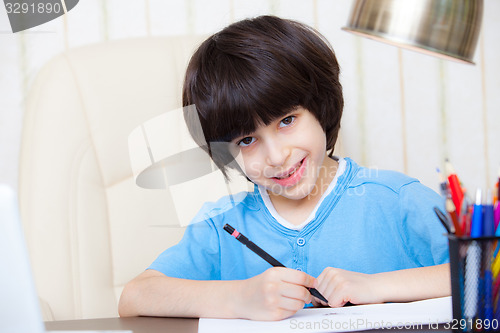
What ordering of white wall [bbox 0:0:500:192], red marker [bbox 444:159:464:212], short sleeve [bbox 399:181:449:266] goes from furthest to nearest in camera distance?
white wall [bbox 0:0:500:192], short sleeve [bbox 399:181:449:266], red marker [bbox 444:159:464:212]

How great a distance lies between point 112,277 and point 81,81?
414 millimetres

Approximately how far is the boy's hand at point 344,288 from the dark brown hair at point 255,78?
0.87 ft

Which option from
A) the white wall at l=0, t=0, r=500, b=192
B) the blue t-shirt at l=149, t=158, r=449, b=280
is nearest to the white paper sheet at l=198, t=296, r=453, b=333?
the blue t-shirt at l=149, t=158, r=449, b=280

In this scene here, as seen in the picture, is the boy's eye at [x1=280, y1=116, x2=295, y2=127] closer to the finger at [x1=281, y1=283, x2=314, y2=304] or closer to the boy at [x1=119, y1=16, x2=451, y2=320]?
the boy at [x1=119, y1=16, x2=451, y2=320]

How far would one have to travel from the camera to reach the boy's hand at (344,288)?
28.0 inches

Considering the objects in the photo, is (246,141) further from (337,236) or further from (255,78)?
(337,236)

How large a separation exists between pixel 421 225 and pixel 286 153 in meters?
0.24

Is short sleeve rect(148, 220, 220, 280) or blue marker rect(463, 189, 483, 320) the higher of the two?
blue marker rect(463, 189, 483, 320)

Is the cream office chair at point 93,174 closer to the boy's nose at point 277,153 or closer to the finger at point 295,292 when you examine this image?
the boy's nose at point 277,153

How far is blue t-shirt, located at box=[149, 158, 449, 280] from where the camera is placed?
909 mm

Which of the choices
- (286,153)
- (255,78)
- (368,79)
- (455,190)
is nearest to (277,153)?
(286,153)

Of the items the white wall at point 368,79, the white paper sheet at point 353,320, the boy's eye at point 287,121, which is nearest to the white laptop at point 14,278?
the white paper sheet at point 353,320

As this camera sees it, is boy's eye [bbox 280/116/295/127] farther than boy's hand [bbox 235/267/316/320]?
Yes

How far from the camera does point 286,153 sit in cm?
88
